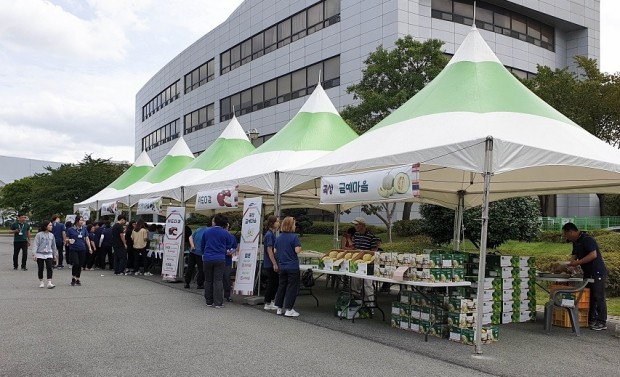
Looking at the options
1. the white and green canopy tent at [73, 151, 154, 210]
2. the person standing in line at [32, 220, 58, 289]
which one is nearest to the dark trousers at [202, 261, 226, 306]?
the person standing in line at [32, 220, 58, 289]

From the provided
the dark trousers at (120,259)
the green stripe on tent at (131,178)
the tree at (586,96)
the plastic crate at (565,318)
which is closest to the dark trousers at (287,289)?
the plastic crate at (565,318)

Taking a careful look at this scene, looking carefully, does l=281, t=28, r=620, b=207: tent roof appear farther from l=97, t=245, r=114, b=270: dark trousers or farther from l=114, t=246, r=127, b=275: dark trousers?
l=97, t=245, r=114, b=270: dark trousers

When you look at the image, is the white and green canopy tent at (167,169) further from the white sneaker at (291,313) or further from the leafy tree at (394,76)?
the white sneaker at (291,313)

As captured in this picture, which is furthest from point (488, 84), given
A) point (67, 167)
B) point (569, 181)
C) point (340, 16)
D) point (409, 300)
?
point (67, 167)

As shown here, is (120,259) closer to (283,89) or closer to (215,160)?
(215,160)

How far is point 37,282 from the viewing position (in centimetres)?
1442

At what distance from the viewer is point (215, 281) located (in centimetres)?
1062

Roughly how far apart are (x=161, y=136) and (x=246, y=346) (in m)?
53.2

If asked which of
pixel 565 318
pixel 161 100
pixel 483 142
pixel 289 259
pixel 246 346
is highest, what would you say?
pixel 161 100

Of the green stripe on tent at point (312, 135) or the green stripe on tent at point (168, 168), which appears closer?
the green stripe on tent at point (312, 135)

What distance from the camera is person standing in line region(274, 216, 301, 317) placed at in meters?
9.50

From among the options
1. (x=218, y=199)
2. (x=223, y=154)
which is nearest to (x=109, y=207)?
(x=223, y=154)

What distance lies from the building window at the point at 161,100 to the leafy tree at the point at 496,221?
38719 millimetres

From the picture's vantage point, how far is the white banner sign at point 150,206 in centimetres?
1634
